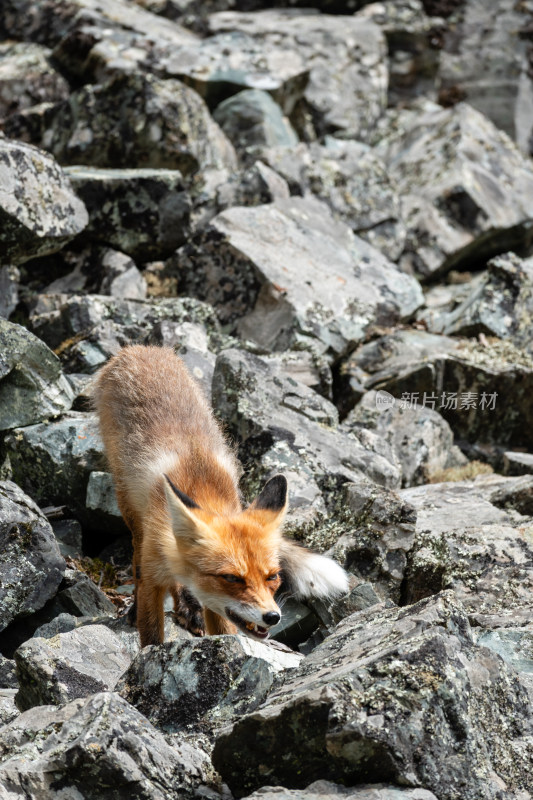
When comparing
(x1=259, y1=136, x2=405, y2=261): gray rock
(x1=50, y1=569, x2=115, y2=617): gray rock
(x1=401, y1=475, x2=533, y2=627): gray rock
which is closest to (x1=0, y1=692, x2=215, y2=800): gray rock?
(x1=50, y1=569, x2=115, y2=617): gray rock

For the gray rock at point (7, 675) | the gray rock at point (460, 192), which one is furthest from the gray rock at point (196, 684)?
the gray rock at point (460, 192)

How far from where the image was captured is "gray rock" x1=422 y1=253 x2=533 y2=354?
1271cm

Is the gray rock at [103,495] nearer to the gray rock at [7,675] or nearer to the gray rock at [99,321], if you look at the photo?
the gray rock at [99,321]

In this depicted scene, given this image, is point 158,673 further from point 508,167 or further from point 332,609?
point 508,167

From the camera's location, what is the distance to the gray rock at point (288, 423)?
8.75 m

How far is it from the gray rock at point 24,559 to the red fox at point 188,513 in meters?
0.77

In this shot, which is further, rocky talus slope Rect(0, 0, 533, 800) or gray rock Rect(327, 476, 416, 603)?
gray rock Rect(327, 476, 416, 603)

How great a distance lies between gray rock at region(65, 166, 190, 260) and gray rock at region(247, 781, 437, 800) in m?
9.38

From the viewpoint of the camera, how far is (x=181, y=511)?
625cm

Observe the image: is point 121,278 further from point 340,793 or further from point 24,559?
point 340,793

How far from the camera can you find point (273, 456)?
Result: 8.61m

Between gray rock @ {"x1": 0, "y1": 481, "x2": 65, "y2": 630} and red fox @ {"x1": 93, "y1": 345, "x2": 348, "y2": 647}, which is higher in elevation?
red fox @ {"x1": 93, "y1": 345, "x2": 348, "y2": 647}

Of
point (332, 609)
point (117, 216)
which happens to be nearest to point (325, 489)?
point (332, 609)

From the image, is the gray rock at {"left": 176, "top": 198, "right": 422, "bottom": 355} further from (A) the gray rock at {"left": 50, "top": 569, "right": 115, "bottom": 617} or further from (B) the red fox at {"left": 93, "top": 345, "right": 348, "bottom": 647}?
(A) the gray rock at {"left": 50, "top": 569, "right": 115, "bottom": 617}
